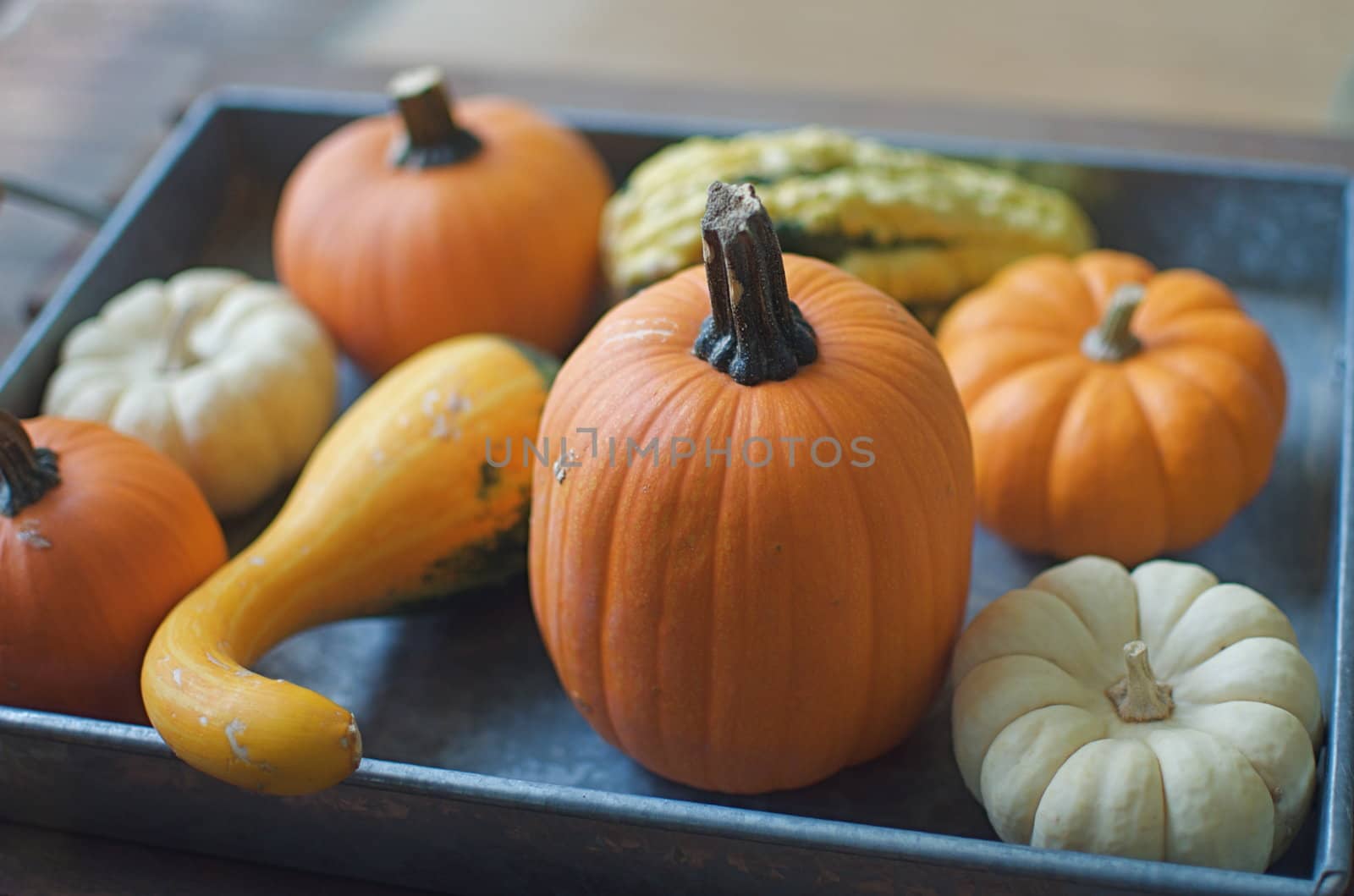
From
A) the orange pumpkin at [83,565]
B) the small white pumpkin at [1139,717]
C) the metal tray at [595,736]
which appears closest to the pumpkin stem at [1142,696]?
the small white pumpkin at [1139,717]

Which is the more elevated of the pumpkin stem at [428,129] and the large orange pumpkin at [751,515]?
the pumpkin stem at [428,129]

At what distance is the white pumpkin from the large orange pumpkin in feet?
1.24

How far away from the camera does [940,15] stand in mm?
2254

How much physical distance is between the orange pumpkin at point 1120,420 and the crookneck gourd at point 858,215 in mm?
129

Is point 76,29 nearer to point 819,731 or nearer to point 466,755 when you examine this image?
point 466,755

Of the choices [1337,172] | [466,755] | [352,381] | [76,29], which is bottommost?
[466,755]

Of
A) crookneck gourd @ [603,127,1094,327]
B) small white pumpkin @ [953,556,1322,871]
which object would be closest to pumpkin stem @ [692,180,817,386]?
small white pumpkin @ [953,556,1322,871]

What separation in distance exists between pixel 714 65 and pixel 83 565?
1.46 metres

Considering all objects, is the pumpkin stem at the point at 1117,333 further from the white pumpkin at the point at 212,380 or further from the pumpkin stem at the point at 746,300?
the white pumpkin at the point at 212,380

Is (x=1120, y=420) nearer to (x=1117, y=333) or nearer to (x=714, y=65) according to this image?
(x=1117, y=333)

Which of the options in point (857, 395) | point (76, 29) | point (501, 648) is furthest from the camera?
point (76, 29)

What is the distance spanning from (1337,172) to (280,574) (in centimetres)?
109

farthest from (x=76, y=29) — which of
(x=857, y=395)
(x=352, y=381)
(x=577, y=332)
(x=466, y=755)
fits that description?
(x=857, y=395)

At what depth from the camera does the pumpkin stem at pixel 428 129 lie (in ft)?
4.07
